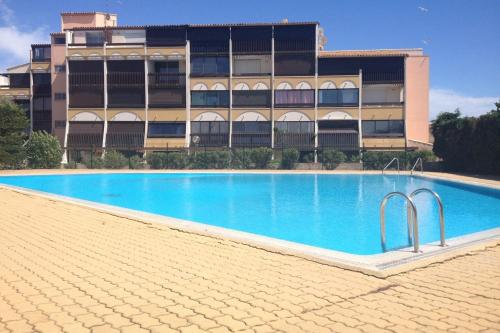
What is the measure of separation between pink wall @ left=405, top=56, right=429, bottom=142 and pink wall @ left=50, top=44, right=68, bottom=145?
119 ft

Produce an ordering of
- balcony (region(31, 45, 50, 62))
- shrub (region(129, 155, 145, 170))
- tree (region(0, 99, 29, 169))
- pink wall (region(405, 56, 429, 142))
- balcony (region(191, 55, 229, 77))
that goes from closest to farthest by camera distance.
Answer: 1. tree (region(0, 99, 29, 169))
2. shrub (region(129, 155, 145, 170))
3. balcony (region(191, 55, 229, 77))
4. pink wall (region(405, 56, 429, 142))
5. balcony (region(31, 45, 50, 62))

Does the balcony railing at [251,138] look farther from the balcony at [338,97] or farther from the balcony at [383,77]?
the balcony at [383,77]

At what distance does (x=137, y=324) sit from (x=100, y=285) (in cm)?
141

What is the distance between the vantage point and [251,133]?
142 ft

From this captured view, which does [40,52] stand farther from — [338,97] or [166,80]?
[338,97]

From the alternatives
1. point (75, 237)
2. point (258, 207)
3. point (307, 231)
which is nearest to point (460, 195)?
point (258, 207)

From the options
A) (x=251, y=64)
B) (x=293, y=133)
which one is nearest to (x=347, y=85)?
(x=293, y=133)

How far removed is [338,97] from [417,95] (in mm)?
9740

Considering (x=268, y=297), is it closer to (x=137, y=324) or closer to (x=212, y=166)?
(x=137, y=324)

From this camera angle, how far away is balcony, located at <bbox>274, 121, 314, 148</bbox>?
140 ft

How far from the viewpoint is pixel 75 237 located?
27.2ft

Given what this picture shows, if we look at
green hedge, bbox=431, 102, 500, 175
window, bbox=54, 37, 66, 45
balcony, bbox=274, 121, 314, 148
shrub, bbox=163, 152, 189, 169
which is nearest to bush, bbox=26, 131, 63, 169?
shrub, bbox=163, 152, 189, 169

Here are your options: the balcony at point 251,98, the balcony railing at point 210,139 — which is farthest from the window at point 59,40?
the balcony at point 251,98

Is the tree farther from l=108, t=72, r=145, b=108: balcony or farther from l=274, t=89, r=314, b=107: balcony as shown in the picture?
l=274, t=89, r=314, b=107: balcony
